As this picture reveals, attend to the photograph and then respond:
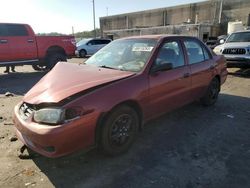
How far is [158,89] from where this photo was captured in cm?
409

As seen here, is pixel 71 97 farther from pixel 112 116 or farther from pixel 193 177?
pixel 193 177

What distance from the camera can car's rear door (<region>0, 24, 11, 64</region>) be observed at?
1039 cm

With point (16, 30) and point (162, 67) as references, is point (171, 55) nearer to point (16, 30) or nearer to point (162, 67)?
point (162, 67)

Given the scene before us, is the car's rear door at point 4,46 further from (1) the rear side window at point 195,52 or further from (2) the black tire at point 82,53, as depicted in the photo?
(2) the black tire at point 82,53

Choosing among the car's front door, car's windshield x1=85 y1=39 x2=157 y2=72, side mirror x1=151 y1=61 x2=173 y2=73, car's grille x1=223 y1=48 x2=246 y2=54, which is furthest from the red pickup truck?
side mirror x1=151 y1=61 x2=173 y2=73

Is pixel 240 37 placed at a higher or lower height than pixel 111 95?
higher

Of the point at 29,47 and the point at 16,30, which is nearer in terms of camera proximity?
the point at 16,30

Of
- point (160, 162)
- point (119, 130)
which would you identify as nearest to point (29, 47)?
point (119, 130)

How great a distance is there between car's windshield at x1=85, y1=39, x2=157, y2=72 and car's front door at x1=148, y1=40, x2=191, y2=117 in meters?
0.22

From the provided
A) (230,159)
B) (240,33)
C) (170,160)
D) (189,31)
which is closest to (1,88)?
(170,160)

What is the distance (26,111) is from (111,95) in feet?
3.73

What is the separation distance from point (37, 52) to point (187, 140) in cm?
903

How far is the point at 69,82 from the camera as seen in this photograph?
3572 mm

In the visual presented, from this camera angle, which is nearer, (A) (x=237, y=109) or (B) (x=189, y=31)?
(A) (x=237, y=109)
